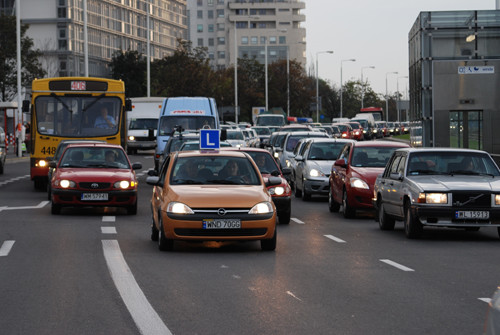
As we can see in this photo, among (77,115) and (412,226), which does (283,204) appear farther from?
(77,115)

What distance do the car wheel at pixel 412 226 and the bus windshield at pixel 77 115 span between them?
14.7 meters

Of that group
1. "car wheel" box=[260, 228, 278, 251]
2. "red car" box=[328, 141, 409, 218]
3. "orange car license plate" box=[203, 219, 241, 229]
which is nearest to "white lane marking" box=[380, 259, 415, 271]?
"car wheel" box=[260, 228, 278, 251]

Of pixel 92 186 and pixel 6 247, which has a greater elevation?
pixel 92 186

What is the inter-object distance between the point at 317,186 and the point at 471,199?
1067cm

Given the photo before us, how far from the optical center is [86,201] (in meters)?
21.7

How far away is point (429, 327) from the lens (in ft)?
28.2

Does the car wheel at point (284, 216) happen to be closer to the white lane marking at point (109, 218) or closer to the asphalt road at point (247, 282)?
the asphalt road at point (247, 282)

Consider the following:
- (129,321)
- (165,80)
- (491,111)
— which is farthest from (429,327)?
(165,80)

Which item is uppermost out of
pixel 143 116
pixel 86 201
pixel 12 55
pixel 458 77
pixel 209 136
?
pixel 12 55

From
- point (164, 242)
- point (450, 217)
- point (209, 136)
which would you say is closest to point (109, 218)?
point (209, 136)

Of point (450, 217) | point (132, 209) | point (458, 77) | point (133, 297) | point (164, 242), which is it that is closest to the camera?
point (133, 297)

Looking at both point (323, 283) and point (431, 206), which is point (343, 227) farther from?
point (323, 283)

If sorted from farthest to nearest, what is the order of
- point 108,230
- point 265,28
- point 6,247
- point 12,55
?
point 265,28
point 12,55
point 108,230
point 6,247

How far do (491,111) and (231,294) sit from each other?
95.0ft
